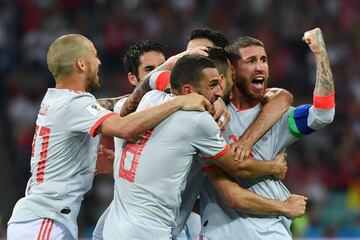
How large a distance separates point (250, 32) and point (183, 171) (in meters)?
9.38

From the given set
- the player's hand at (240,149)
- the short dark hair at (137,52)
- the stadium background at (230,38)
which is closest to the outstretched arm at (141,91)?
the player's hand at (240,149)

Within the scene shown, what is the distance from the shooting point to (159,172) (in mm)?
4945

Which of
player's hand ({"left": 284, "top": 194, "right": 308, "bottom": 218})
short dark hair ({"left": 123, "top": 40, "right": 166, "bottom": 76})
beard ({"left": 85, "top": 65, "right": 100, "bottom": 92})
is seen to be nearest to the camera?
player's hand ({"left": 284, "top": 194, "right": 308, "bottom": 218})

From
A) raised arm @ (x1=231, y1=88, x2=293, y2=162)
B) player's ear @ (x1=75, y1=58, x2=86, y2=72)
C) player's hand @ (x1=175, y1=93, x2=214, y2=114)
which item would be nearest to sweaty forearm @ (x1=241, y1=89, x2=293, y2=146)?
raised arm @ (x1=231, y1=88, x2=293, y2=162)

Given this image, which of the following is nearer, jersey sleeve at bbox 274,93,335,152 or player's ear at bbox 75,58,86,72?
jersey sleeve at bbox 274,93,335,152

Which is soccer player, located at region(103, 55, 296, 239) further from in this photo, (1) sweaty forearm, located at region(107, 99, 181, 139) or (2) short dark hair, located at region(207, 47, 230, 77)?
(2) short dark hair, located at region(207, 47, 230, 77)

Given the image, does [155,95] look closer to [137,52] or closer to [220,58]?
[220,58]

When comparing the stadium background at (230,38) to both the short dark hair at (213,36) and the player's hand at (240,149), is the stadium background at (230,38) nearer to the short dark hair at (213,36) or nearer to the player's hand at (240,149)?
the short dark hair at (213,36)

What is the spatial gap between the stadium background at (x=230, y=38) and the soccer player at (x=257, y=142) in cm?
534

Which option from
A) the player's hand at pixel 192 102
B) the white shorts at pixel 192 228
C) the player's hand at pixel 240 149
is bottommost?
the white shorts at pixel 192 228

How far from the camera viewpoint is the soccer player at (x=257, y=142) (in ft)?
17.9

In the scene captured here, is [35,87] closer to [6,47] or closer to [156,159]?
[6,47]

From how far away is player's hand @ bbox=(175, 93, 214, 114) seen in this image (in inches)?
193

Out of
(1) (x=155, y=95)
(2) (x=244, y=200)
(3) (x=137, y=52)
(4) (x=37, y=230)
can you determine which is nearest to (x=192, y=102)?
(1) (x=155, y=95)
